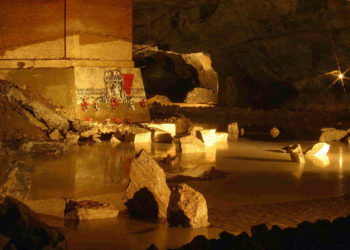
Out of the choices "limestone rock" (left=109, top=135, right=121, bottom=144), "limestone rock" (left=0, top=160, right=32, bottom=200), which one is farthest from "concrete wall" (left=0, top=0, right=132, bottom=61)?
"limestone rock" (left=0, top=160, right=32, bottom=200)

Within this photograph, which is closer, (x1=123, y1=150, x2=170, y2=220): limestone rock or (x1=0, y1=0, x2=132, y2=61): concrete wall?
(x1=123, y1=150, x2=170, y2=220): limestone rock

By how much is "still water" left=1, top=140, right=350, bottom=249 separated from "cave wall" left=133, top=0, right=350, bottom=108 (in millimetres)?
6354

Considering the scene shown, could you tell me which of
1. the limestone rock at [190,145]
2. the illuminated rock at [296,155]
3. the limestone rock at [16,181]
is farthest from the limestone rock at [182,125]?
the limestone rock at [16,181]

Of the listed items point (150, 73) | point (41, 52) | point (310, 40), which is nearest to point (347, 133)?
point (310, 40)

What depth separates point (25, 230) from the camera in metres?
4.18

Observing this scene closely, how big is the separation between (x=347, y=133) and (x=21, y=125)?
8.96 m

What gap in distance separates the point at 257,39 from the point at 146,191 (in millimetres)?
16279

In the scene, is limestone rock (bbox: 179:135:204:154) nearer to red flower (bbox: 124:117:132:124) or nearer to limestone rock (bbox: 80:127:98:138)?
limestone rock (bbox: 80:127:98:138)

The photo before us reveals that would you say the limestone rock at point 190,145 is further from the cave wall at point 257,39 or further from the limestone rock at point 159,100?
the limestone rock at point 159,100

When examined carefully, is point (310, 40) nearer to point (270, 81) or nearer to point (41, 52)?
point (270, 81)

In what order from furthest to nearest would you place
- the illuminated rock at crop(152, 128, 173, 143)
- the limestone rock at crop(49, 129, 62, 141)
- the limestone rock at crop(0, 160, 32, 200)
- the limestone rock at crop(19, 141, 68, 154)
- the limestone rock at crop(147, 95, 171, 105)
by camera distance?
1. the limestone rock at crop(147, 95, 171, 105)
2. the illuminated rock at crop(152, 128, 173, 143)
3. the limestone rock at crop(49, 129, 62, 141)
4. the limestone rock at crop(19, 141, 68, 154)
5. the limestone rock at crop(0, 160, 32, 200)

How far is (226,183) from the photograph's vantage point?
8109 mm

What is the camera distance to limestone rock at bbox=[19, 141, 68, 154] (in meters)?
11.0

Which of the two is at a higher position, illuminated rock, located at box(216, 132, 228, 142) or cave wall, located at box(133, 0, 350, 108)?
cave wall, located at box(133, 0, 350, 108)
